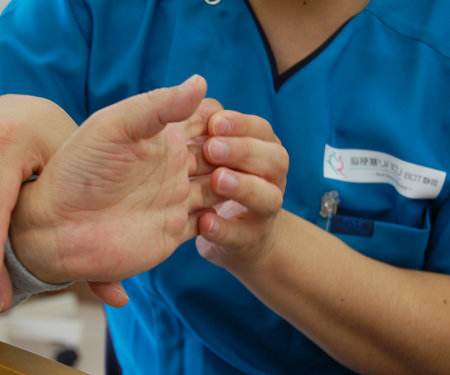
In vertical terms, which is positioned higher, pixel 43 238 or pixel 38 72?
pixel 38 72

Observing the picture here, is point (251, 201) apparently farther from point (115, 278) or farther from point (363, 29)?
point (363, 29)

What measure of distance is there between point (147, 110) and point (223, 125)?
0.47 ft

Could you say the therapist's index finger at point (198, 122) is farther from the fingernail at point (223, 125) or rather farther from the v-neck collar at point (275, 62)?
the v-neck collar at point (275, 62)

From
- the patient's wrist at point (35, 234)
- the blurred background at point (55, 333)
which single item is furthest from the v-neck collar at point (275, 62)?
the blurred background at point (55, 333)

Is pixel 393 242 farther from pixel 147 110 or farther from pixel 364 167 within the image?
pixel 147 110

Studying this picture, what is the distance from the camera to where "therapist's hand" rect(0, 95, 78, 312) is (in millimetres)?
390

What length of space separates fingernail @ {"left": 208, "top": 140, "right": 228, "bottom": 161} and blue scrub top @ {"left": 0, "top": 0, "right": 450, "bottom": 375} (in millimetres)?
201

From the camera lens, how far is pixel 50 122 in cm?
48

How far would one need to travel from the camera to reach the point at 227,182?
0.45m

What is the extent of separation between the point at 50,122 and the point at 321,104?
39 cm

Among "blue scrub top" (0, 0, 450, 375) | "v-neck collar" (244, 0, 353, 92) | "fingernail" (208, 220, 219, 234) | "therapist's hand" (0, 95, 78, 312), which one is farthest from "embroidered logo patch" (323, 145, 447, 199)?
"therapist's hand" (0, 95, 78, 312)

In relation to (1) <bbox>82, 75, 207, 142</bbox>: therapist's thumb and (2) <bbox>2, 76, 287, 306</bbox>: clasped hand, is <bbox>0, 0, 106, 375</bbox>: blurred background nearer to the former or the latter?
(2) <bbox>2, 76, 287, 306</bbox>: clasped hand

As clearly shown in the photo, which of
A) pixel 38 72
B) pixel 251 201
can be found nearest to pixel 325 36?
pixel 251 201

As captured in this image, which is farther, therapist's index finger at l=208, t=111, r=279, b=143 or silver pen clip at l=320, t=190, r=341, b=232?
silver pen clip at l=320, t=190, r=341, b=232
